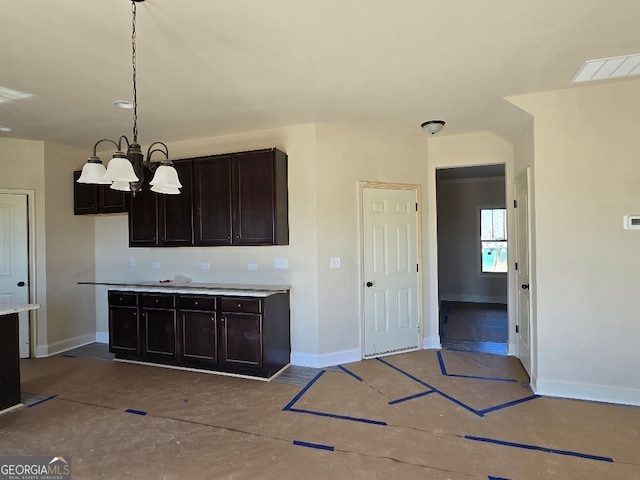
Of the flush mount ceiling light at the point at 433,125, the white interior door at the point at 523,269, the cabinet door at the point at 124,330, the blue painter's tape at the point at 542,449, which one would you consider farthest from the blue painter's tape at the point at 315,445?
the flush mount ceiling light at the point at 433,125

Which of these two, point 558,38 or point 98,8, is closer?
point 98,8

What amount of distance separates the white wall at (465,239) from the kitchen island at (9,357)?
7070mm

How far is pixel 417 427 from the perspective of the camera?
109 inches

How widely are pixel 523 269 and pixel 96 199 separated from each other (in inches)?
215

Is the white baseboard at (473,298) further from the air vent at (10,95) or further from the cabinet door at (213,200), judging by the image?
the air vent at (10,95)

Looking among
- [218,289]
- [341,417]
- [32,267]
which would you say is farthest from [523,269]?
[32,267]

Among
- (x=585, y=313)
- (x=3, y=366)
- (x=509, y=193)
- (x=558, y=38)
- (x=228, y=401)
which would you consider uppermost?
(x=558, y=38)

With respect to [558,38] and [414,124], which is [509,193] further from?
[558,38]

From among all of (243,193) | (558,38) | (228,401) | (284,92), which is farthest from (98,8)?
(228,401)

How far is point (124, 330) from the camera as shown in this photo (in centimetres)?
437

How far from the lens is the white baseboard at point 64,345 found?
186 inches

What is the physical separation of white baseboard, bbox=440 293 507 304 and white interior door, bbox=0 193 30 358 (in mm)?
7594

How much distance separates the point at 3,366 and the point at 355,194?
373 cm

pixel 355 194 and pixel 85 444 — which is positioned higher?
pixel 355 194
